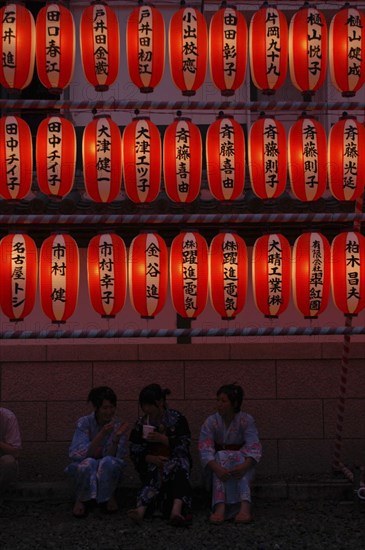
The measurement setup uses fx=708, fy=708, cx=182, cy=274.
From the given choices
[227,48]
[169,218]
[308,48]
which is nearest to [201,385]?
[169,218]

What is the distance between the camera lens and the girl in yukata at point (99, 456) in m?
7.52

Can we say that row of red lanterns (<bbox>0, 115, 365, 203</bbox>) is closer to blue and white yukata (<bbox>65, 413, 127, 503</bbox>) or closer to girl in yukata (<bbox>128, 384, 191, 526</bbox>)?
girl in yukata (<bbox>128, 384, 191, 526</bbox>)

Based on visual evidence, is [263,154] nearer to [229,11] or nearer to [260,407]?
[229,11]

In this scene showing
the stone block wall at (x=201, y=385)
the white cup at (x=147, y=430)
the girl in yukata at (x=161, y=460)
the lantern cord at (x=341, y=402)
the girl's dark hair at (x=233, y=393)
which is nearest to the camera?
the girl in yukata at (x=161, y=460)

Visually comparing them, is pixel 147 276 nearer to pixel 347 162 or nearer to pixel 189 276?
pixel 189 276

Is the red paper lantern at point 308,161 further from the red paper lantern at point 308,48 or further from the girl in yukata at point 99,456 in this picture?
the girl in yukata at point 99,456

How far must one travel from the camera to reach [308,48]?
8078 millimetres

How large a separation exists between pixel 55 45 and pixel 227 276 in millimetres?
3246

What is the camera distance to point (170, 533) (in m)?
6.93

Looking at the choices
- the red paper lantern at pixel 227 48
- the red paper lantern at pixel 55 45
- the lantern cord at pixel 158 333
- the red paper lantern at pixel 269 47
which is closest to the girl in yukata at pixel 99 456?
the lantern cord at pixel 158 333

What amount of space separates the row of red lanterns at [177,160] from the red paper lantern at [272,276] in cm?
65

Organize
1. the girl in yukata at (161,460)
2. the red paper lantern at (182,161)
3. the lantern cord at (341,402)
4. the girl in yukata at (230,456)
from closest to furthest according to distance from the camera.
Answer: the girl in yukata at (161,460) < the girl in yukata at (230,456) < the red paper lantern at (182,161) < the lantern cord at (341,402)

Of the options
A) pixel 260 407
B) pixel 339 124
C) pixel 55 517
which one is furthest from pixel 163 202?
pixel 55 517

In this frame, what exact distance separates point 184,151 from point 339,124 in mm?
1816
